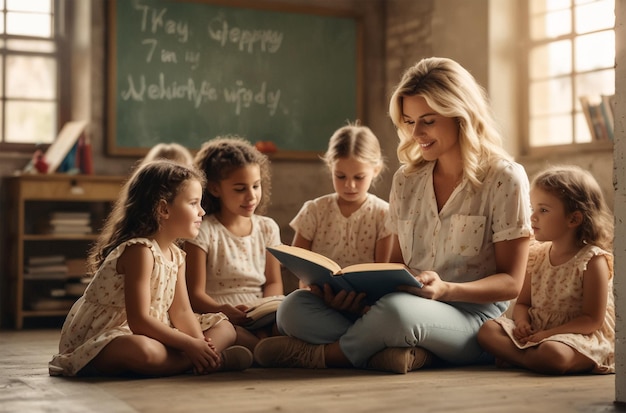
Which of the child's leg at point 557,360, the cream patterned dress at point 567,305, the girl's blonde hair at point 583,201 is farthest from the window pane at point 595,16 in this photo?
the child's leg at point 557,360

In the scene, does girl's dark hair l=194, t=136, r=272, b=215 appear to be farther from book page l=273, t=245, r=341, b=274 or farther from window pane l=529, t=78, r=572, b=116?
window pane l=529, t=78, r=572, b=116

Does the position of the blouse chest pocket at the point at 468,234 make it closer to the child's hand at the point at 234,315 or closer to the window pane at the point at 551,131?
the child's hand at the point at 234,315

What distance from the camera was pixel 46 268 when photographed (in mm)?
5199

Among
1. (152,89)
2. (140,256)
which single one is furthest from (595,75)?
(140,256)

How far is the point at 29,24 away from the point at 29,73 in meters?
0.30

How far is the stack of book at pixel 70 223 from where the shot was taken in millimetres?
5242

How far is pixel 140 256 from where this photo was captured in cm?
284

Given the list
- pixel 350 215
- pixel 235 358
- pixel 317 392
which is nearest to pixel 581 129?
pixel 350 215

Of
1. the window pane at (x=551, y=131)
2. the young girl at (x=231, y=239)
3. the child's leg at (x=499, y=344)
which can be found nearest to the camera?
the child's leg at (x=499, y=344)

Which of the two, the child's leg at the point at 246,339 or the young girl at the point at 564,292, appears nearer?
the young girl at the point at 564,292

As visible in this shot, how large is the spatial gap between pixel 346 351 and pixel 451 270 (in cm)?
44

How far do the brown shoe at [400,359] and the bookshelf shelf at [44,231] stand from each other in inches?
107

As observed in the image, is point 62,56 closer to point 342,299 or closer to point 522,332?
point 342,299

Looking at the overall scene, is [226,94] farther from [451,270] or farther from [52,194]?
[451,270]
